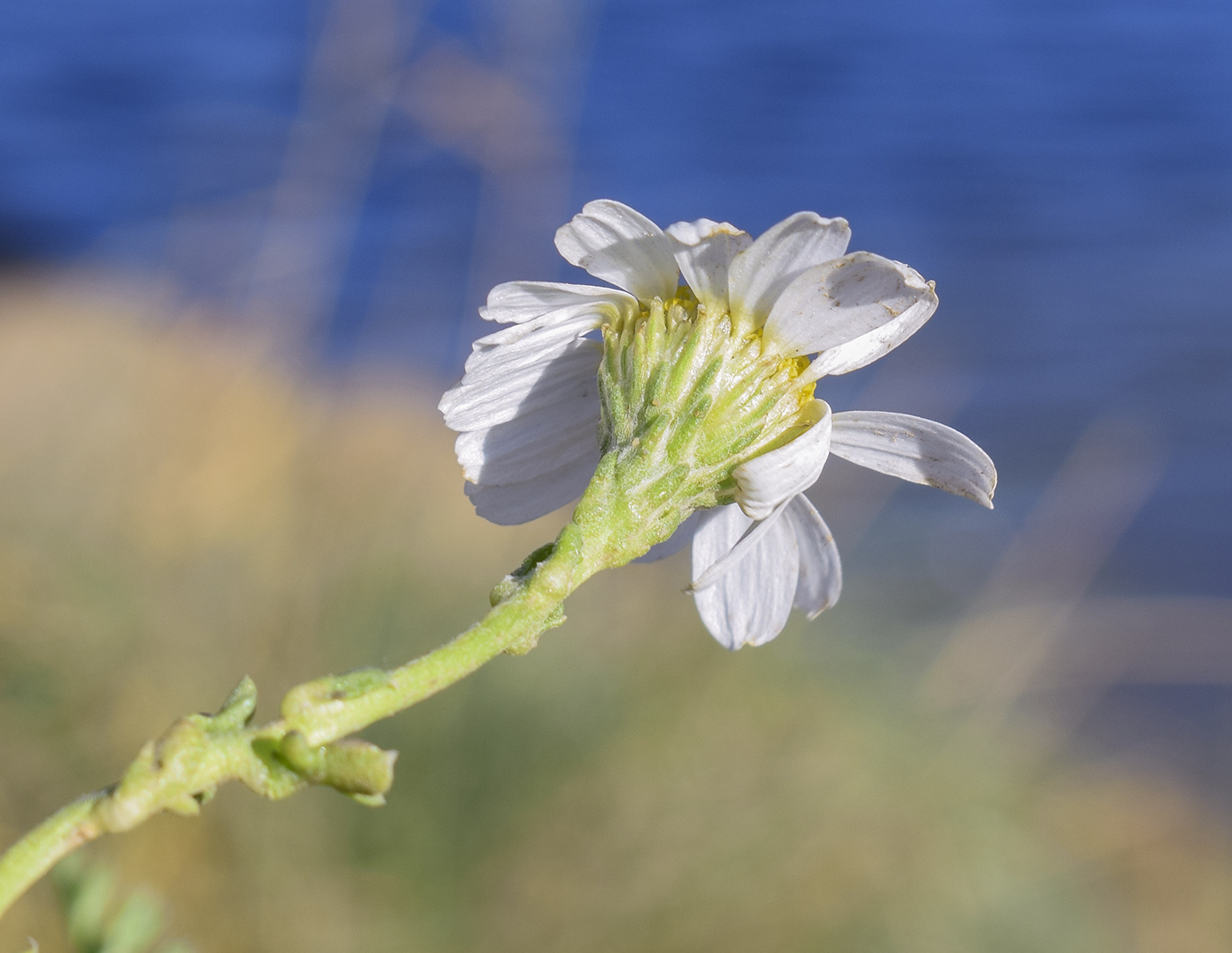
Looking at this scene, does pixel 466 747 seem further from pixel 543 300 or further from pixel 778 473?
pixel 778 473

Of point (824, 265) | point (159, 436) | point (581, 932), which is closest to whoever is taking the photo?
point (824, 265)

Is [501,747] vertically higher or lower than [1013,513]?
lower

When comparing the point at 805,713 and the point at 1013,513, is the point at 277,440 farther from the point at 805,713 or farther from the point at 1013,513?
the point at 1013,513

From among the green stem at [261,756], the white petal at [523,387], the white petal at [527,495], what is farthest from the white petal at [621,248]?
the green stem at [261,756]

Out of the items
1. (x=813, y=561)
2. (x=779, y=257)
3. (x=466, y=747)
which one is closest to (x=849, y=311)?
(x=779, y=257)

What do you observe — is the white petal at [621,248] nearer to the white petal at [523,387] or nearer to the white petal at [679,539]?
the white petal at [523,387]

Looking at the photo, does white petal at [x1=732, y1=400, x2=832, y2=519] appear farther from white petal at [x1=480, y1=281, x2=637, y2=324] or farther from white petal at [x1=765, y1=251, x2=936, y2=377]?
white petal at [x1=480, y1=281, x2=637, y2=324]

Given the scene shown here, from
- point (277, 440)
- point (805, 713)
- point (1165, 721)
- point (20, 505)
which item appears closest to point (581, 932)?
point (805, 713)

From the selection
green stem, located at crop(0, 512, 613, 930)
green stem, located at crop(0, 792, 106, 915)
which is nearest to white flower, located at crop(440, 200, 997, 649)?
green stem, located at crop(0, 512, 613, 930)
